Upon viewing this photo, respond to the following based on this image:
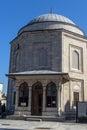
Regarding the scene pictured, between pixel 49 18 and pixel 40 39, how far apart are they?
3.77 meters

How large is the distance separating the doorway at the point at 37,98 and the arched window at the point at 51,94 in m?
0.94

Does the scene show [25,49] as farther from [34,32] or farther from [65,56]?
[65,56]

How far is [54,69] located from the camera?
27.6m

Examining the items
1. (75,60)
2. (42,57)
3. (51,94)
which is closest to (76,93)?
(75,60)

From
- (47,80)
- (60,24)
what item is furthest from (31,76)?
(60,24)

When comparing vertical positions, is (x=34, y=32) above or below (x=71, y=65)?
above

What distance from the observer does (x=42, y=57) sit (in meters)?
28.7

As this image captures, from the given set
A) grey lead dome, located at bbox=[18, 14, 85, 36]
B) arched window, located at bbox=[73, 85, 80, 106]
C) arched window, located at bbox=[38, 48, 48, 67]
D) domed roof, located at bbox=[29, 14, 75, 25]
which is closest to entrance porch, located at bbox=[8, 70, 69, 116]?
arched window, located at bbox=[38, 48, 48, 67]

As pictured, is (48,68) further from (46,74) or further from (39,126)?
(39,126)

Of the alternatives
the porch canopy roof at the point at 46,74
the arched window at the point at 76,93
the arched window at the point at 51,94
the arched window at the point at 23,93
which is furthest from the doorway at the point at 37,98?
the arched window at the point at 76,93

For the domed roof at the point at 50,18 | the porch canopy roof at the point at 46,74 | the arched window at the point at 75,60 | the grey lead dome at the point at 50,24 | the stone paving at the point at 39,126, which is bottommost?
the stone paving at the point at 39,126

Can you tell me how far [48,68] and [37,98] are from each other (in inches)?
142

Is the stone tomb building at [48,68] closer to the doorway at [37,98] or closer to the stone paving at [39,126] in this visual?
the doorway at [37,98]

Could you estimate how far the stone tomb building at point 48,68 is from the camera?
84.5 feet
